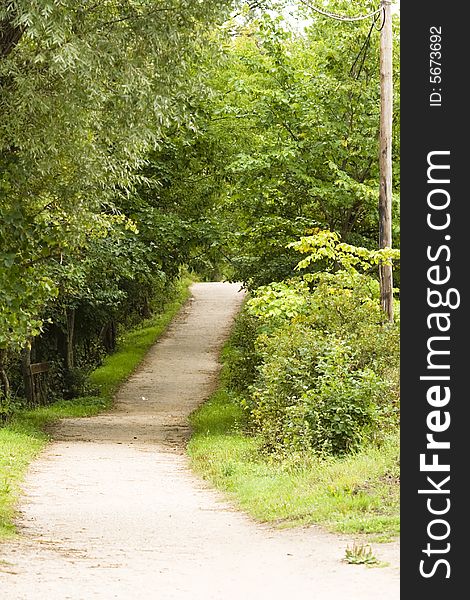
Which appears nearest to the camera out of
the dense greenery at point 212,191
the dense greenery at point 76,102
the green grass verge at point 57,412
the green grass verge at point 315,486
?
the green grass verge at point 315,486

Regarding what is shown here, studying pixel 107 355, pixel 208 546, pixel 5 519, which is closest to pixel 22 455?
pixel 5 519

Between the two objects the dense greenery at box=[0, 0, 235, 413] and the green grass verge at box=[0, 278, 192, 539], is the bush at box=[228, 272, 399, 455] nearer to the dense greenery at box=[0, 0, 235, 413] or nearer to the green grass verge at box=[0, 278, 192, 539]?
the green grass verge at box=[0, 278, 192, 539]

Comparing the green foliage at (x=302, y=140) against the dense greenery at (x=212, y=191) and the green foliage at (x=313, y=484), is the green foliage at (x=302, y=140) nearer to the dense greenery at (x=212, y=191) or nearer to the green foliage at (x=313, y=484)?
the dense greenery at (x=212, y=191)

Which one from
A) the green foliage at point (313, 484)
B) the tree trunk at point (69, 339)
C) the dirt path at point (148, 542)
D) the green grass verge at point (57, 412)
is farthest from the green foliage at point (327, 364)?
the tree trunk at point (69, 339)

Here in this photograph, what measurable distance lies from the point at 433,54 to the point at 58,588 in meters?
5.05

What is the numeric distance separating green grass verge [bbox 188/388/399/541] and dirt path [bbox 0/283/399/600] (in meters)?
0.29

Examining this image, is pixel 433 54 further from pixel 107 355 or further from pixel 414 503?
pixel 107 355

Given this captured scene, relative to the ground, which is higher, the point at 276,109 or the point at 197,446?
the point at 276,109

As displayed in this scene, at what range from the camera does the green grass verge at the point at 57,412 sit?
575 inches

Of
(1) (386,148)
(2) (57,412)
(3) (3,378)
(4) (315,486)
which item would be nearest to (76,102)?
(4) (315,486)

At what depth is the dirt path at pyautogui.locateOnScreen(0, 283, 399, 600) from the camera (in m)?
8.09

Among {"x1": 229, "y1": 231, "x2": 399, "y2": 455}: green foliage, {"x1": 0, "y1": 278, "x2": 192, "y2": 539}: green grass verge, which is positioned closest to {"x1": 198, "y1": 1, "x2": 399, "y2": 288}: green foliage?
{"x1": 229, "y1": 231, "x2": 399, "y2": 455}: green foliage

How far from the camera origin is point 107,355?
36.8 m

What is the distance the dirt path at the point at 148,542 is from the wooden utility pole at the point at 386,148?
15.4 feet
